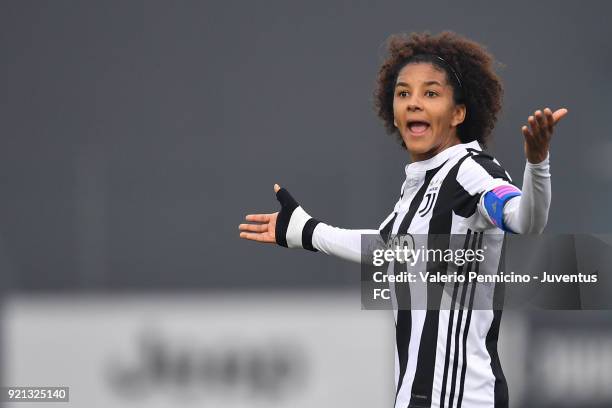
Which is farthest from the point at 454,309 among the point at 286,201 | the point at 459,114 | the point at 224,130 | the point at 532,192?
the point at 224,130

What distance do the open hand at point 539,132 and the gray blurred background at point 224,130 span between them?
3162 millimetres

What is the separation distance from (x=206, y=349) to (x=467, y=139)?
291 centimetres

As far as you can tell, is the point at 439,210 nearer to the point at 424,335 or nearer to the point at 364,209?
the point at 424,335

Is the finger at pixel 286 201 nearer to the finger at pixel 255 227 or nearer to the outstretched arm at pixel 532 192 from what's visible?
the finger at pixel 255 227

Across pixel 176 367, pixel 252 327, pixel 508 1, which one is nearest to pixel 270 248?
pixel 252 327

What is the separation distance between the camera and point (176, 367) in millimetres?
5551

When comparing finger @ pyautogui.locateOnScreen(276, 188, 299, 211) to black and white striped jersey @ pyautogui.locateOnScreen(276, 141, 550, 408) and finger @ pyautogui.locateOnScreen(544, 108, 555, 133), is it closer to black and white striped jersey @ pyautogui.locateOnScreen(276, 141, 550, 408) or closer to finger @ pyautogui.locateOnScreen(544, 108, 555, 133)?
black and white striped jersey @ pyautogui.locateOnScreen(276, 141, 550, 408)

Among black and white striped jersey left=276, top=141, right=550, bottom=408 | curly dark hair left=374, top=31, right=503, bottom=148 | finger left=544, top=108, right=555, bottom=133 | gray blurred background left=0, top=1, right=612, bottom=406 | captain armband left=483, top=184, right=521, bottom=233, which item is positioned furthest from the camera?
gray blurred background left=0, top=1, right=612, bottom=406

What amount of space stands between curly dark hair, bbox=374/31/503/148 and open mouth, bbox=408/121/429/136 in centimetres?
13

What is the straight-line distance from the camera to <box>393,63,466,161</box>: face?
285cm

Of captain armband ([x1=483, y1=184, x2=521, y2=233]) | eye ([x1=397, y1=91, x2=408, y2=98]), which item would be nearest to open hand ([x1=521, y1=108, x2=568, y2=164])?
captain armband ([x1=483, y1=184, x2=521, y2=233])

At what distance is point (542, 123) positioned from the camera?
7.50 ft

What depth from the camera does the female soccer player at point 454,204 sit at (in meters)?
2.55

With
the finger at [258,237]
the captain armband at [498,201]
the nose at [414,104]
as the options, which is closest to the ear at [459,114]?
the nose at [414,104]
